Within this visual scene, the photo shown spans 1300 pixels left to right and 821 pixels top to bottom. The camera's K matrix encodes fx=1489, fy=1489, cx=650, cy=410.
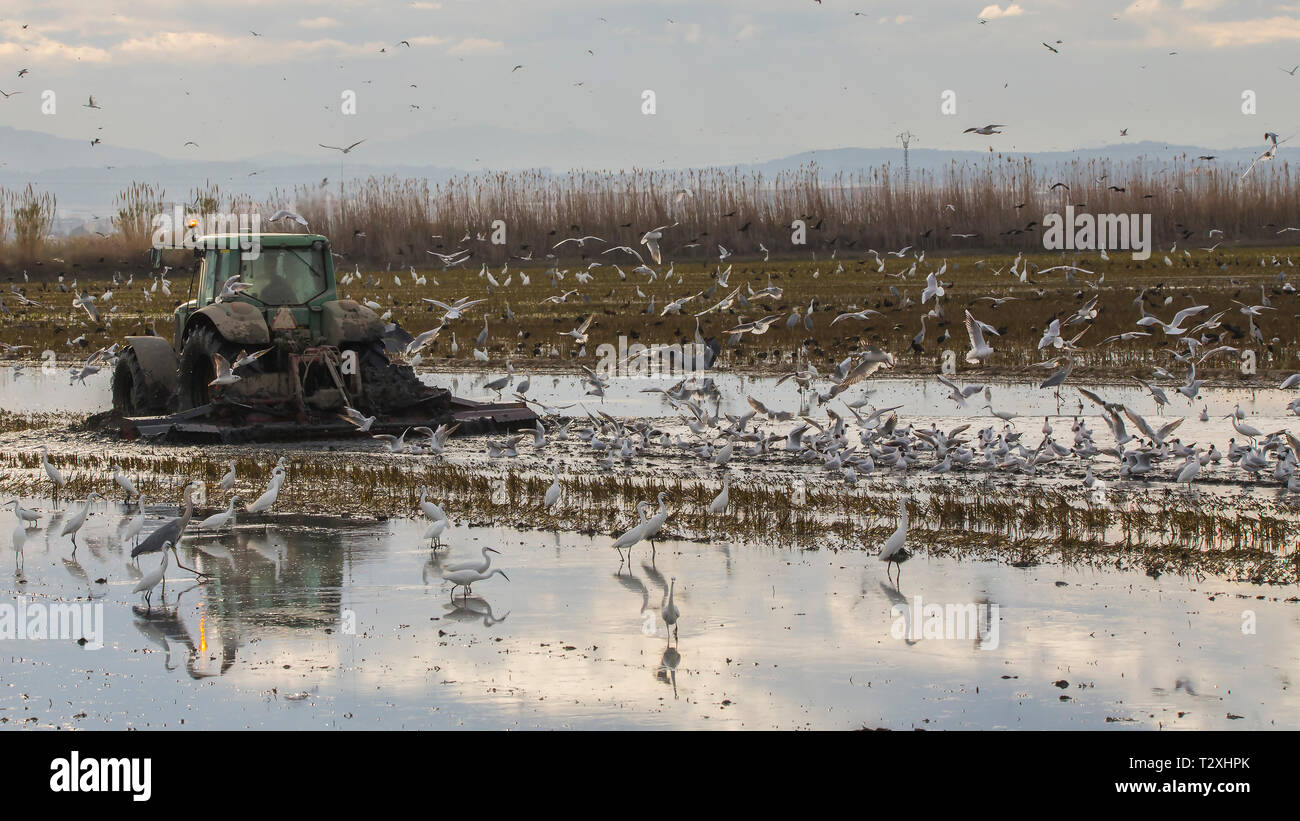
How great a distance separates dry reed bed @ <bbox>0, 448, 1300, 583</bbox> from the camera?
1055cm

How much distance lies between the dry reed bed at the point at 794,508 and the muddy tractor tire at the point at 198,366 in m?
1.43

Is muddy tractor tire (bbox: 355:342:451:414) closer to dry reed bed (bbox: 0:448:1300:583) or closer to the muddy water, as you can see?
dry reed bed (bbox: 0:448:1300:583)

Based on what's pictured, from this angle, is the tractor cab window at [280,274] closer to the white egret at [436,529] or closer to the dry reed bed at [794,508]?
the dry reed bed at [794,508]

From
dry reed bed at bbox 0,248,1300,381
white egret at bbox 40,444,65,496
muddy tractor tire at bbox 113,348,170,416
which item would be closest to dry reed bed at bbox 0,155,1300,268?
dry reed bed at bbox 0,248,1300,381

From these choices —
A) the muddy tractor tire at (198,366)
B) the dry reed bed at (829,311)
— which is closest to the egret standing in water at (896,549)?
the muddy tractor tire at (198,366)

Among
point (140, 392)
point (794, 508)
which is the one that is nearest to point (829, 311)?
point (140, 392)

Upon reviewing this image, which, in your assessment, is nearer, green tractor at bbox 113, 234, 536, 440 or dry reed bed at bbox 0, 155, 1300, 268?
green tractor at bbox 113, 234, 536, 440

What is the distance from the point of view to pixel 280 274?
16969 millimetres

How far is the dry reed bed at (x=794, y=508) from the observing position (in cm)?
1055

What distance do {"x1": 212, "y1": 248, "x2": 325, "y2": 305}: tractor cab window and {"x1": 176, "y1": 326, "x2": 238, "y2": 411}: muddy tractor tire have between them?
0.61 metres
